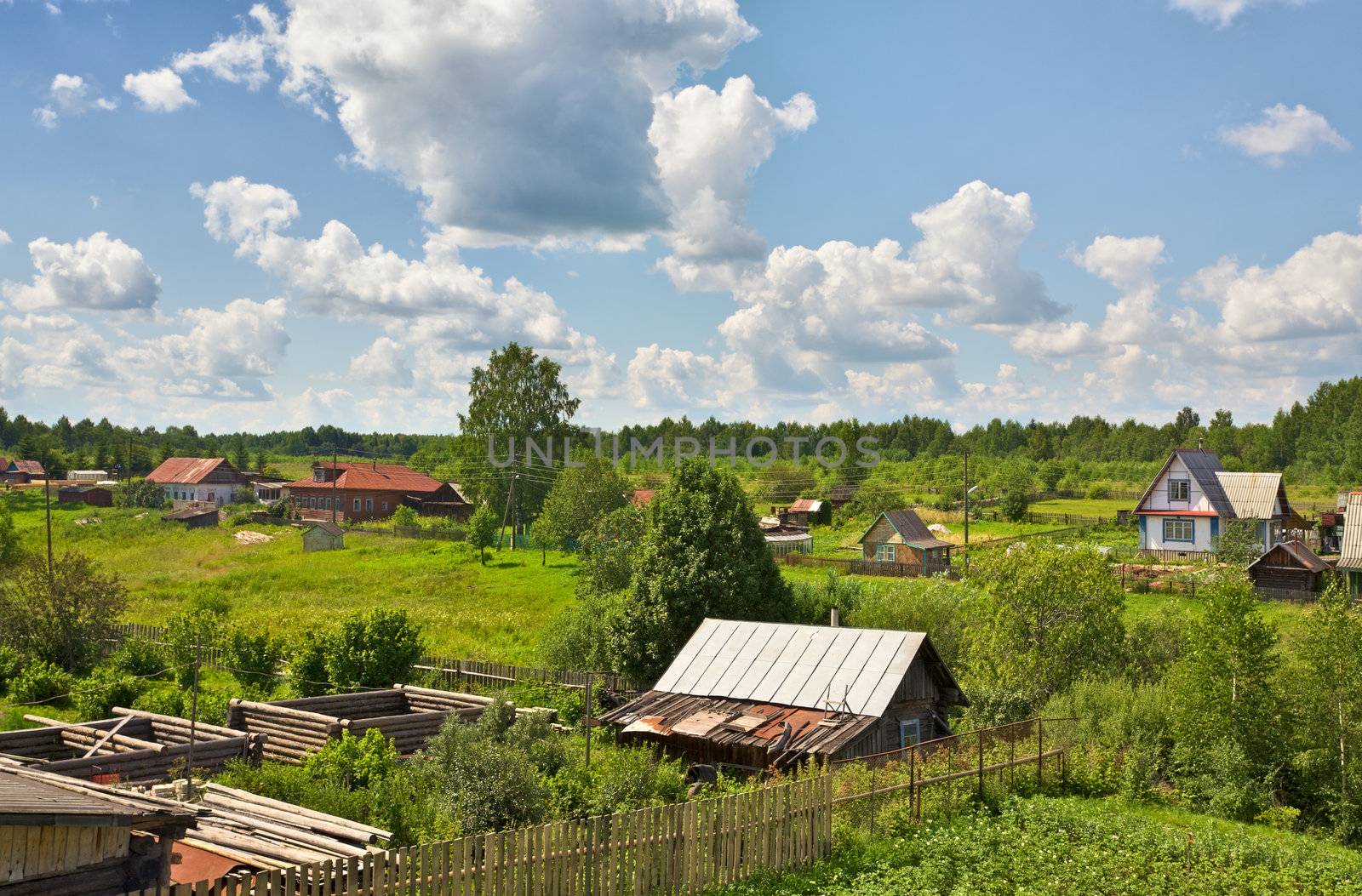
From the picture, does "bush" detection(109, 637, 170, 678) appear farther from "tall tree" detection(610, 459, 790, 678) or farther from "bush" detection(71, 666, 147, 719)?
"tall tree" detection(610, 459, 790, 678)

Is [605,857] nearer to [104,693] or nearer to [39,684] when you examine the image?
[104,693]

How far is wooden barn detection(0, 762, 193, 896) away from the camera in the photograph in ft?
29.9

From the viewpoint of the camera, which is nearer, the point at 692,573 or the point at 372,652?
the point at 372,652

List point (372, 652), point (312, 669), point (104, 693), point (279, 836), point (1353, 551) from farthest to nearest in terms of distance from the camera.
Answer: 1. point (1353, 551)
2. point (312, 669)
3. point (372, 652)
4. point (104, 693)
5. point (279, 836)

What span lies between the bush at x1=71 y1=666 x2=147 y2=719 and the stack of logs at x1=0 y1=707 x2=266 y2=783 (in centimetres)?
338

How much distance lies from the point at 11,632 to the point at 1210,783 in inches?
1462

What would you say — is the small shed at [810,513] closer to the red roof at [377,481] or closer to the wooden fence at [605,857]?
the red roof at [377,481]

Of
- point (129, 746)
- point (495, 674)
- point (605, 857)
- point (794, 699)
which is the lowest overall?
point (495, 674)

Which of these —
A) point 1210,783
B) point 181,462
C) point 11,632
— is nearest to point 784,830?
point 1210,783

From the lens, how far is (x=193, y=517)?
279 ft

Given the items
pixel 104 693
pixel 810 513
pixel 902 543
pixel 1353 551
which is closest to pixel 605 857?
pixel 104 693

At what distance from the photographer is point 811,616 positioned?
3597 centimetres

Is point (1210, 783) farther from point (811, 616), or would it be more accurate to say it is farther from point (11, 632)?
point (11, 632)

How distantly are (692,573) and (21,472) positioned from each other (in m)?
116
